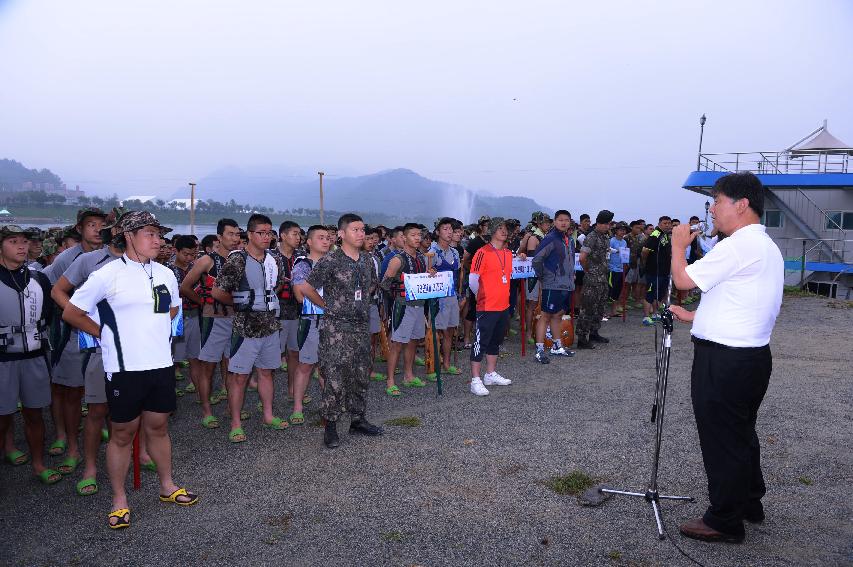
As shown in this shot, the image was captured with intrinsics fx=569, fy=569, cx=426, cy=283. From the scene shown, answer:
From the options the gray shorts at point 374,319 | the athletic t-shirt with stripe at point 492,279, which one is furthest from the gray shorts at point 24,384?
the athletic t-shirt with stripe at point 492,279

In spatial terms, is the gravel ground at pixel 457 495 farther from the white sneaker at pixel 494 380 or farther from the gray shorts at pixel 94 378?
the gray shorts at pixel 94 378

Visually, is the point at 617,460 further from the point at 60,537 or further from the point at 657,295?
the point at 657,295

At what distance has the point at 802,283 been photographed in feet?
61.2

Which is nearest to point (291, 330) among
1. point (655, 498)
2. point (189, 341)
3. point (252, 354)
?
point (252, 354)

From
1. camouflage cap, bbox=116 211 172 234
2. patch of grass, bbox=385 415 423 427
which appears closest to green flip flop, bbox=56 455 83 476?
camouflage cap, bbox=116 211 172 234

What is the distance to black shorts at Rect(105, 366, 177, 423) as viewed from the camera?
397 centimetres

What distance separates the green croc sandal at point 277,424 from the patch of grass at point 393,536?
259cm

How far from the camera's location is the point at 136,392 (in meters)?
4.01

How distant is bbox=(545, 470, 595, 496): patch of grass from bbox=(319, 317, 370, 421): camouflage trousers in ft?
7.05

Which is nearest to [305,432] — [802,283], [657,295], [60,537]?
[60,537]

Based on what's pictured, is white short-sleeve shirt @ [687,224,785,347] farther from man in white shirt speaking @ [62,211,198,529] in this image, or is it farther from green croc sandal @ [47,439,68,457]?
green croc sandal @ [47,439,68,457]

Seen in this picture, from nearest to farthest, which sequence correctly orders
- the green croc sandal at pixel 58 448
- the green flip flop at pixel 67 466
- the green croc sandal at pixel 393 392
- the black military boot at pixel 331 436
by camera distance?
1. the green flip flop at pixel 67 466
2. the green croc sandal at pixel 58 448
3. the black military boot at pixel 331 436
4. the green croc sandal at pixel 393 392

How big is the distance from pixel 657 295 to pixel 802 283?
29.0 ft

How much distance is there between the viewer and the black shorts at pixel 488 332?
759cm
